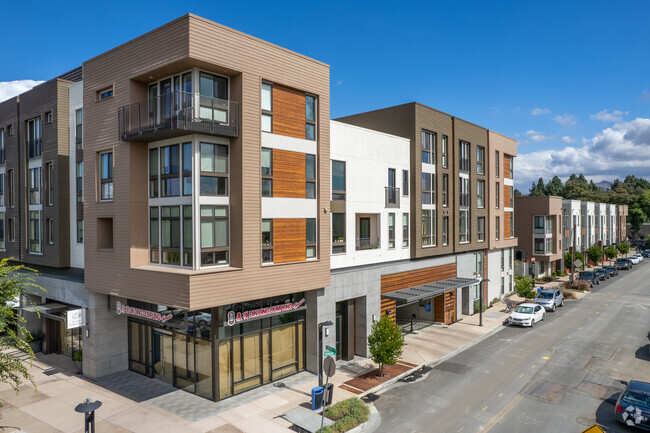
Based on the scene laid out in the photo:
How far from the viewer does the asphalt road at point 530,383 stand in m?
15.7

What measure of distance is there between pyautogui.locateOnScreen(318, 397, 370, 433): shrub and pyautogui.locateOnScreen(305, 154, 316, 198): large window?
29.8 feet

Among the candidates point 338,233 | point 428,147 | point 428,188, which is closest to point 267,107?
point 338,233

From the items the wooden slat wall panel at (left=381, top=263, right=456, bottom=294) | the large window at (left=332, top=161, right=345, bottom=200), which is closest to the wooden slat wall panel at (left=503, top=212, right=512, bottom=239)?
the wooden slat wall panel at (left=381, top=263, right=456, bottom=294)

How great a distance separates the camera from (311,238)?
19.7 m

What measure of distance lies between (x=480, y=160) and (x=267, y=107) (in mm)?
23087

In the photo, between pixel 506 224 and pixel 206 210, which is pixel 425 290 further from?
pixel 506 224

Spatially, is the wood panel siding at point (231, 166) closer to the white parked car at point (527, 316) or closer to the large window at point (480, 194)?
the white parked car at point (527, 316)

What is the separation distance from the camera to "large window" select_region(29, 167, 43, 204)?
80.7 feet

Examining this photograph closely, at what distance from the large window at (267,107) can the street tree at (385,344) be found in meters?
10.8

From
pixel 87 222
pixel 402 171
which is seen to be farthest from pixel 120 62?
pixel 402 171

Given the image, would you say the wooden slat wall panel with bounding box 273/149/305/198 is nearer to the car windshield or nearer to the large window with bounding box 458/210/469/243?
the car windshield

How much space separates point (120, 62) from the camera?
18.1 meters

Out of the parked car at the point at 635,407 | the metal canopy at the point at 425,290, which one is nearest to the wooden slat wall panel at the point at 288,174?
the metal canopy at the point at 425,290

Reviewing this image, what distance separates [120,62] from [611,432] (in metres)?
24.4
